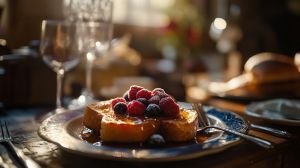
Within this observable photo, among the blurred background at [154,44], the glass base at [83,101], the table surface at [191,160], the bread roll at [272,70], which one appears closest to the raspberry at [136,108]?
the table surface at [191,160]

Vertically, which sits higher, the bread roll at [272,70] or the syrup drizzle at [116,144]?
the bread roll at [272,70]

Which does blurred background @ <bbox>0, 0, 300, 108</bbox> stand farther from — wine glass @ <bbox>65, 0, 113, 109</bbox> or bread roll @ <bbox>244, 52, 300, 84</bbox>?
bread roll @ <bbox>244, 52, 300, 84</bbox>

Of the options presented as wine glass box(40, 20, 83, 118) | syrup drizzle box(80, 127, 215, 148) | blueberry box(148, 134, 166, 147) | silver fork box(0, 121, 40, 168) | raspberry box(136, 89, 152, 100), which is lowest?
silver fork box(0, 121, 40, 168)

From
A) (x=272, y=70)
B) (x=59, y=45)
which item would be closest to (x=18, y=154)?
(x=59, y=45)

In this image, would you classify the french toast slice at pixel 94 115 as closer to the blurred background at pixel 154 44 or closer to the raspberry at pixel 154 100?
the raspberry at pixel 154 100

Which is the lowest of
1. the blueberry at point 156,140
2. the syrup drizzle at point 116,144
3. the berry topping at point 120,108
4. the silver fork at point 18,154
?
the silver fork at point 18,154

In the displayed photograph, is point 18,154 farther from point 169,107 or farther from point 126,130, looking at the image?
point 169,107

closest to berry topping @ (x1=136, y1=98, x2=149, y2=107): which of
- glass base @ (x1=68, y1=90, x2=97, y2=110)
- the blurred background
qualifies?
glass base @ (x1=68, y1=90, x2=97, y2=110)
